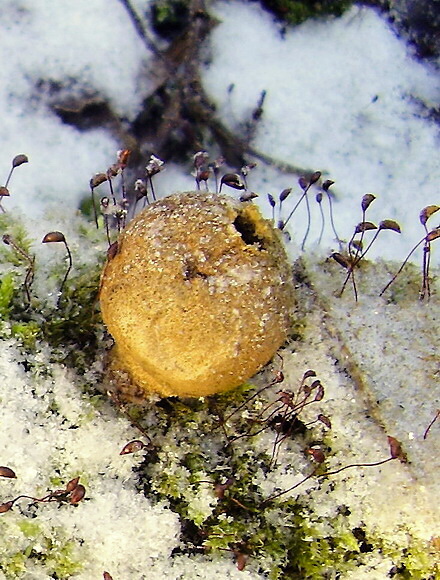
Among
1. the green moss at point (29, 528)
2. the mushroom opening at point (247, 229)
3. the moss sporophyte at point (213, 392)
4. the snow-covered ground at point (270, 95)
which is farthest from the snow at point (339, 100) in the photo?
the green moss at point (29, 528)

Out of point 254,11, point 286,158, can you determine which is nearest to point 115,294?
point 286,158

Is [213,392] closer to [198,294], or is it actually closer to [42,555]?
[198,294]

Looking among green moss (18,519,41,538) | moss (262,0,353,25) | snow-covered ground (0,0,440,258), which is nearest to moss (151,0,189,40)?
snow-covered ground (0,0,440,258)

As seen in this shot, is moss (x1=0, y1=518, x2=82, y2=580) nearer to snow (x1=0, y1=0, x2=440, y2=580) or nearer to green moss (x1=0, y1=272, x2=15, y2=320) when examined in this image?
snow (x1=0, y1=0, x2=440, y2=580)

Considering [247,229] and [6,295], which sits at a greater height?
[247,229]

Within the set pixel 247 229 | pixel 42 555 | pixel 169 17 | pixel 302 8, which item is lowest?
pixel 42 555

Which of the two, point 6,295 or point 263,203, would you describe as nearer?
point 6,295

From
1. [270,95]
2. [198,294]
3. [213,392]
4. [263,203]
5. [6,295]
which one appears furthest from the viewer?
[270,95]

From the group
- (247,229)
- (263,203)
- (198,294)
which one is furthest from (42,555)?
(263,203)
